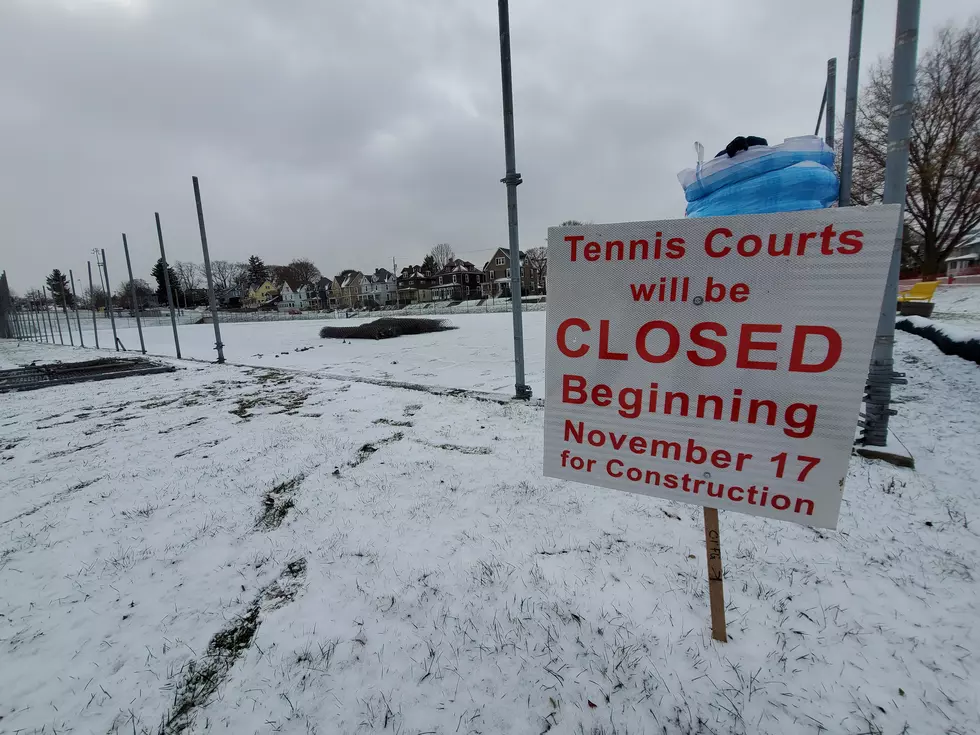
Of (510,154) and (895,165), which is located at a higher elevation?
(510,154)

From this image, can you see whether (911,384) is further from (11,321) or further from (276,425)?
(11,321)

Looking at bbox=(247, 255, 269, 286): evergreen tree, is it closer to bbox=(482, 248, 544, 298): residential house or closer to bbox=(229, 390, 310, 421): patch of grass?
bbox=(482, 248, 544, 298): residential house

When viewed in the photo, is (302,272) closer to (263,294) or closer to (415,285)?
(263,294)

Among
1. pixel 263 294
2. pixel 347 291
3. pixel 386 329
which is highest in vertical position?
pixel 263 294

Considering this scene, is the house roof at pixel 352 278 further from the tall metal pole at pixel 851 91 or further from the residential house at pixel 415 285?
the tall metal pole at pixel 851 91

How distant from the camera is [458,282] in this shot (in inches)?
2940

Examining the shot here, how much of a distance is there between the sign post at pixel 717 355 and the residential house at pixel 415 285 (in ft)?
246

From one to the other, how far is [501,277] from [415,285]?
18.0 metres

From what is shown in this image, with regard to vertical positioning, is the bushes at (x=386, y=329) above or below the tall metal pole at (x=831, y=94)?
below

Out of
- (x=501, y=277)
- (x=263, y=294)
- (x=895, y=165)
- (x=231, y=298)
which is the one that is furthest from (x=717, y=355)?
(x=263, y=294)

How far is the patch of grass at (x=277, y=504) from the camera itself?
3.12m

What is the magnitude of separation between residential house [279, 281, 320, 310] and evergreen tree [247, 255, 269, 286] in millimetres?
15404

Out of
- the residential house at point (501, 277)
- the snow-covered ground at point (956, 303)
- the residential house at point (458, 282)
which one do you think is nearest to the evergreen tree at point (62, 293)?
the snow-covered ground at point (956, 303)

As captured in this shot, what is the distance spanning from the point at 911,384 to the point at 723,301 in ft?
23.3
